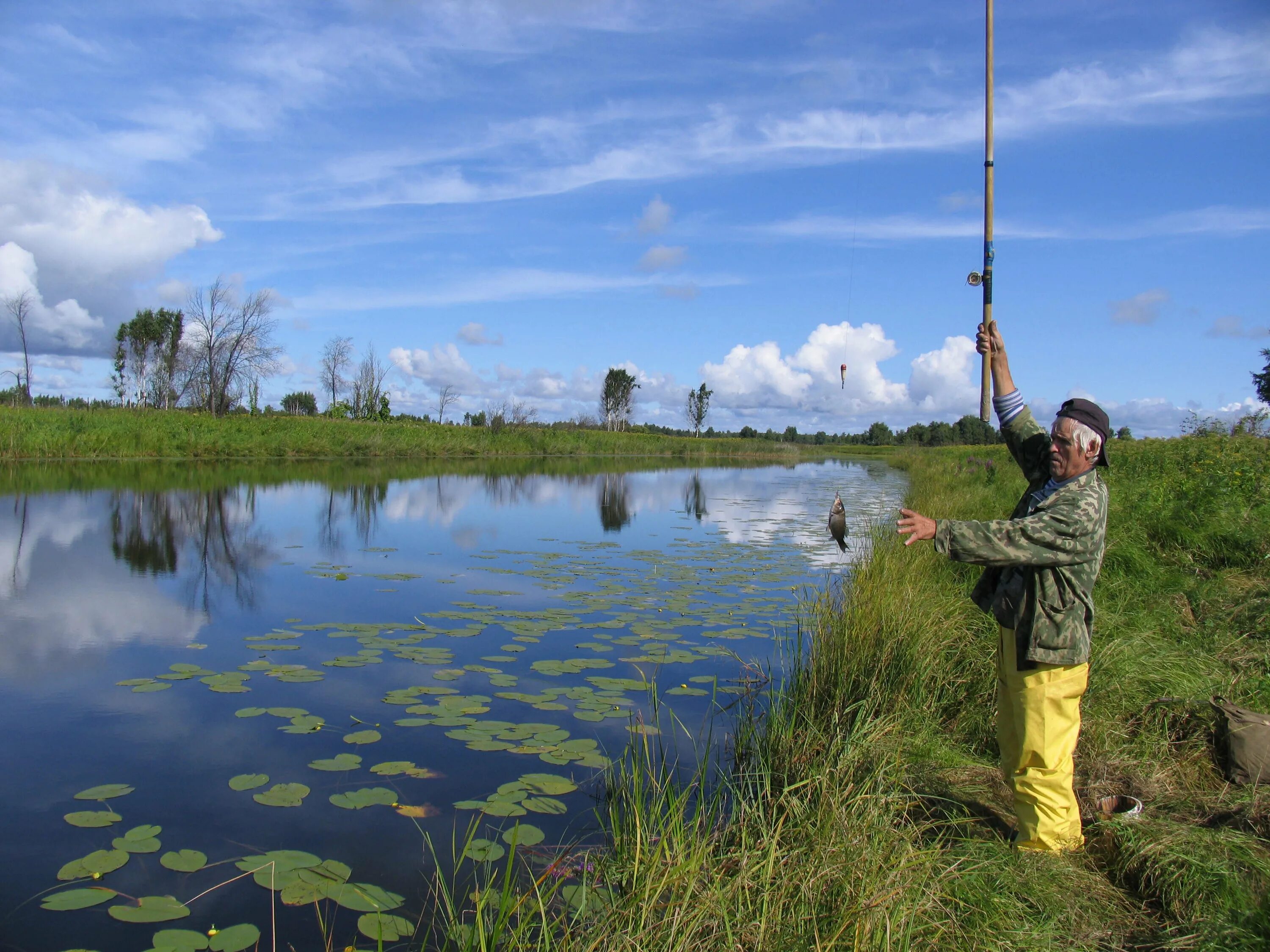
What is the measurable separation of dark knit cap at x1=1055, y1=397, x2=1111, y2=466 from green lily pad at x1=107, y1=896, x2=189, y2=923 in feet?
13.0

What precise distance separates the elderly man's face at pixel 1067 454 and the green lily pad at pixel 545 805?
2.78 metres

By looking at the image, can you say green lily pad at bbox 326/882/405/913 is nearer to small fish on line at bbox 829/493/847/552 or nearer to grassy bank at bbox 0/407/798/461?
small fish on line at bbox 829/493/847/552

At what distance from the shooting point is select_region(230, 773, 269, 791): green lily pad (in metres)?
4.45

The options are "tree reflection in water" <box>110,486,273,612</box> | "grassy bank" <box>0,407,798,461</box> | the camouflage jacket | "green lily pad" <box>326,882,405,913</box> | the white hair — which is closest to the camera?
the camouflage jacket

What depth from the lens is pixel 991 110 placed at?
16.4 feet

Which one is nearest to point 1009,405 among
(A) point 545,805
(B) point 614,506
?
(A) point 545,805

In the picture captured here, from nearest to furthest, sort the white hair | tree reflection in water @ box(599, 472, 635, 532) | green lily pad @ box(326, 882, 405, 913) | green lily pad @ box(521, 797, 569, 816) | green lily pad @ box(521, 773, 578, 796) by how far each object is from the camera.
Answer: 1. the white hair
2. green lily pad @ box(326, 882, 405, 913)
3. green lily pad @ box(521, 797, 569, 816)
4. green lily pad @ box(521, 773, 578, 796)
5. tree reflection in water @ box(599, 472, 635, 532)

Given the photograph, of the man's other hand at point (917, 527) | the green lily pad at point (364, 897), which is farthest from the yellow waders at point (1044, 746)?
the green lily pad at point (364, 897)

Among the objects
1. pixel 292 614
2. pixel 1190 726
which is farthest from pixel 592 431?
pixel 1190 726

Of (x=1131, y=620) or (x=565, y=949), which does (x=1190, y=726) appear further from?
(x=565, y=949)

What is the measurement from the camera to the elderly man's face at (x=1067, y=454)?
10.4 feet

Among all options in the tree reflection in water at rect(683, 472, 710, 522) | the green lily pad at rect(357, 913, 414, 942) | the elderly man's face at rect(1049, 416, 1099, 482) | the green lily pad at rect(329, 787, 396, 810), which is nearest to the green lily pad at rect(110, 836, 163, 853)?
the green lily pad at rect(329, 787, 396, 810)

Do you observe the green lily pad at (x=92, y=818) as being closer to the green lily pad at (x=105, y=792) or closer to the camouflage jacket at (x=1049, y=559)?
the green lily pad at (x=105, y=792)

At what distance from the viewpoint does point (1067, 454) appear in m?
3.17
